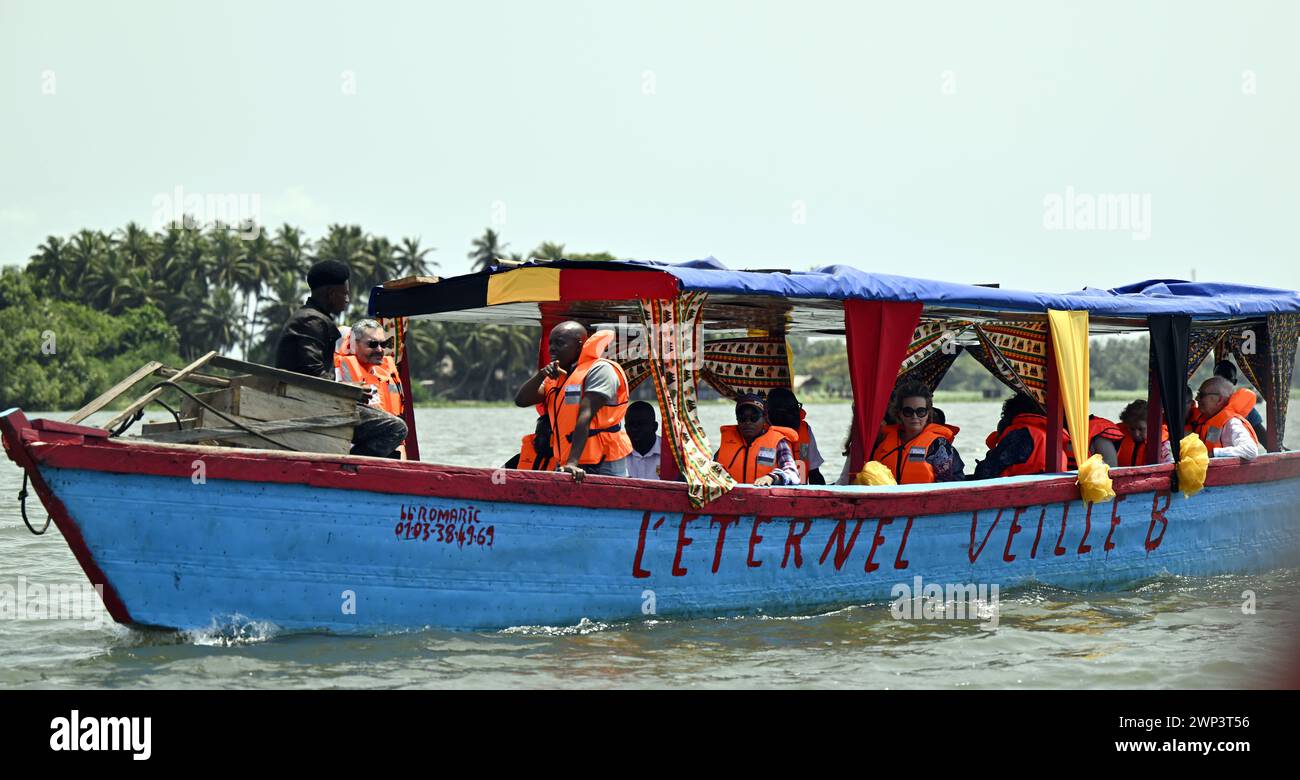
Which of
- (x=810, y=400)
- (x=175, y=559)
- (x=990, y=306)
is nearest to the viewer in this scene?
(x=175, y=559)

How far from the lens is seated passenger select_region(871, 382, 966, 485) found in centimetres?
911

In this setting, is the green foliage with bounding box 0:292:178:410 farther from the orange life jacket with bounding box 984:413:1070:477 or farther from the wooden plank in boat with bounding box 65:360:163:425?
the wooden plank in boat with bounding box 65:360:163:425

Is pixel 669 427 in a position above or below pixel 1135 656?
above

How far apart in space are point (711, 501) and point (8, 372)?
45670mm

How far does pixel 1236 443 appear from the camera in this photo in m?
10.3

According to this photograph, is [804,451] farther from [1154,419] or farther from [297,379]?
[297,379]

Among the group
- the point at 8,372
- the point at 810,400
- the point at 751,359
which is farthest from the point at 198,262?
the point at 751,359

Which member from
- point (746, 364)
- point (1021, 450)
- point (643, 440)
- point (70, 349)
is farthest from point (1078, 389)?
point (70, 349)

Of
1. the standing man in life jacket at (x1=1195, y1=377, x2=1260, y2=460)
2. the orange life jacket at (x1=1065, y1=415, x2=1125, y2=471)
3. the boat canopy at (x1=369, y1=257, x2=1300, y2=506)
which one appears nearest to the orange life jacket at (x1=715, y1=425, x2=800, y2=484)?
the boat canopy at (x1=369, y1=257, x2=1300, y2=506)

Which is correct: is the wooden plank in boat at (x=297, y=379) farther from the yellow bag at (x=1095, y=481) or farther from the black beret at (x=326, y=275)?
the yellow bag at (x=1095, y=481)

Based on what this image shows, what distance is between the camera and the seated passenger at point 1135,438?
10.6 meters

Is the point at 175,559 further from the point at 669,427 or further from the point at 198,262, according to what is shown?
the point at 198,262

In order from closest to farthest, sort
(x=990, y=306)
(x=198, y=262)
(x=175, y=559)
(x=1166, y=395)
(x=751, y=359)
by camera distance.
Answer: (x=175, y=559) < (x=990, y=306) < (x=1166, y=395) < (x=751, y=359) < (x=198, y=262)
